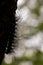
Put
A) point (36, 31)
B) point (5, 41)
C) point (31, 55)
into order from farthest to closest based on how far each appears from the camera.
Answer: point (36, 31), point (31, 55), point (5, 41)

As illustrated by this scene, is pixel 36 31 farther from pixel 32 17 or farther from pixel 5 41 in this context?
pixel 5 41

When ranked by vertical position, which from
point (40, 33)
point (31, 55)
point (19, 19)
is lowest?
point (31, 55)

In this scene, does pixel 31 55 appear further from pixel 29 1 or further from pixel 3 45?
pixel 3 45

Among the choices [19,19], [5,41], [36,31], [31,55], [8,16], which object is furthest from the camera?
[36,31]

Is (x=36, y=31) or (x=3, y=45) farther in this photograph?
(x=36, y=31)

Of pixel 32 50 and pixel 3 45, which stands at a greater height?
pixel 3 45

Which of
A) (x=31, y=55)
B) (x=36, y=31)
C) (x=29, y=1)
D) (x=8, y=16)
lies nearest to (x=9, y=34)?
(x=8, y=16)
